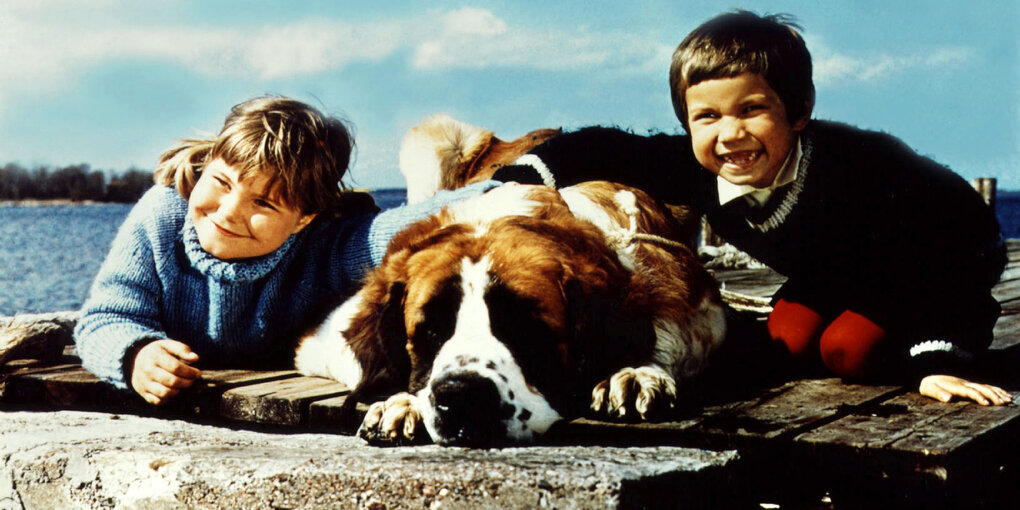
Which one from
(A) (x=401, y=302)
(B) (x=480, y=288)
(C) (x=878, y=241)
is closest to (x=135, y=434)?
(A) (x=401, y=302)

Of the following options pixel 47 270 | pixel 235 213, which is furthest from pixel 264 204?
pixel 47 270

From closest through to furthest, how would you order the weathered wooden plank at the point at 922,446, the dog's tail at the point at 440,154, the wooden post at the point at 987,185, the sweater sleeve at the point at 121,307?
the weathered wooden plank at the point at 922,446, the sweater sleeve at the point at 121,307, the dog's tail at the point at 440,154, the wooden post at the point at 987,185

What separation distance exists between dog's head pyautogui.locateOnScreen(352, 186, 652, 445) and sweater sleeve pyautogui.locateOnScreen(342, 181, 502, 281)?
467 millimetres

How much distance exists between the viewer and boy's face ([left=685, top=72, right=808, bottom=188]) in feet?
8.50

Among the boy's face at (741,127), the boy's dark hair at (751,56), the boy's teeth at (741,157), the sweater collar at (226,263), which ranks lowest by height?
the sweater collar at (226,263)

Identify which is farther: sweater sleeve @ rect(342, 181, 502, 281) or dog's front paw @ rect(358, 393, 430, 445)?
sweater sleeve @ rect(342, 181, 502, 281)

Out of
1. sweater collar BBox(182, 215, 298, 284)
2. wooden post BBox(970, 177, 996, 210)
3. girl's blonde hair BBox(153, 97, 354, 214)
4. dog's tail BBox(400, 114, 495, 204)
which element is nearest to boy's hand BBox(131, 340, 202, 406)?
sweater collar BBox(182, 215, 298, 284)

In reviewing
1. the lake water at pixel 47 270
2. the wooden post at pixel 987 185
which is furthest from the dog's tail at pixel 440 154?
the wooden post at pixel 987 185

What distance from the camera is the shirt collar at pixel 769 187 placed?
2.74m

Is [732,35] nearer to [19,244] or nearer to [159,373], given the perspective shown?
[159,373]

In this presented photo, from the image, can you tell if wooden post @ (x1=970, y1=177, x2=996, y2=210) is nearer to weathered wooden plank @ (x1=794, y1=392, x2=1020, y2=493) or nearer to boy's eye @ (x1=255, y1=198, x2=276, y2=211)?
weathered wooden plank @ (x1=794, y1=392, x2=1020, y2=493)

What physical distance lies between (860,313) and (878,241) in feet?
0.72

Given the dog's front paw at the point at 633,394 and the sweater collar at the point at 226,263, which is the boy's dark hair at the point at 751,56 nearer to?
the dog's front paw at the point at 633,394

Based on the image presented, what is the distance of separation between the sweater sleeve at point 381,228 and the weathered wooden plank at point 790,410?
1125 mm
